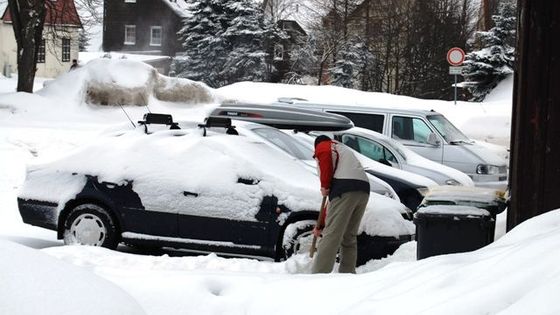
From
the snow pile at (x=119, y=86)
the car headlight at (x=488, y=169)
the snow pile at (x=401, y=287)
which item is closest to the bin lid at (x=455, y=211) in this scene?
the snow pile at (x=401, y=287)

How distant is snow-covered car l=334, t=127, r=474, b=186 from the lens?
12.1 m

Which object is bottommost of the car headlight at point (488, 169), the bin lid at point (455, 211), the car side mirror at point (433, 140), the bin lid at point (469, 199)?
the car headlight at point (488, 169)

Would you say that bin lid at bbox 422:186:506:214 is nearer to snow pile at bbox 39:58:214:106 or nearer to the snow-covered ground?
the snow-covered ground

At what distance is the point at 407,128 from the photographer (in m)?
14.7

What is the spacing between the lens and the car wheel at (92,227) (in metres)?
8.56

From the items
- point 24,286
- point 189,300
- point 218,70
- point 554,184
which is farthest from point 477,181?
point 218,70

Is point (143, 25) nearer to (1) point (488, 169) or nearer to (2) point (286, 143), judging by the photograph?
(1) point (488, 169)

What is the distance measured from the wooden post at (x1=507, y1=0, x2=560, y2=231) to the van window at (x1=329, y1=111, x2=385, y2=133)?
331 inches

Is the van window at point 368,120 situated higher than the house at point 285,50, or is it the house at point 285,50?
the house at point 285,50

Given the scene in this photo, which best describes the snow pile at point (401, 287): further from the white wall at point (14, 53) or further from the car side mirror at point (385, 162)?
the white wall at point (14, 53)

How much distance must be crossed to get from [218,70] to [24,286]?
44.8m

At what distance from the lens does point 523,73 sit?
6.31 m

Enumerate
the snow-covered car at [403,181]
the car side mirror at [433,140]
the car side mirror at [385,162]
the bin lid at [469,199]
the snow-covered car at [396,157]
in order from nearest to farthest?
the bin lid at [469,199] → the snow-covered car at [403,181] → the snow-covered car at [396,157] → the car side mirror at [385,162] → the car side mirror at [433,140]

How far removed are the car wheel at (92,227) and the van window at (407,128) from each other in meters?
7.37
